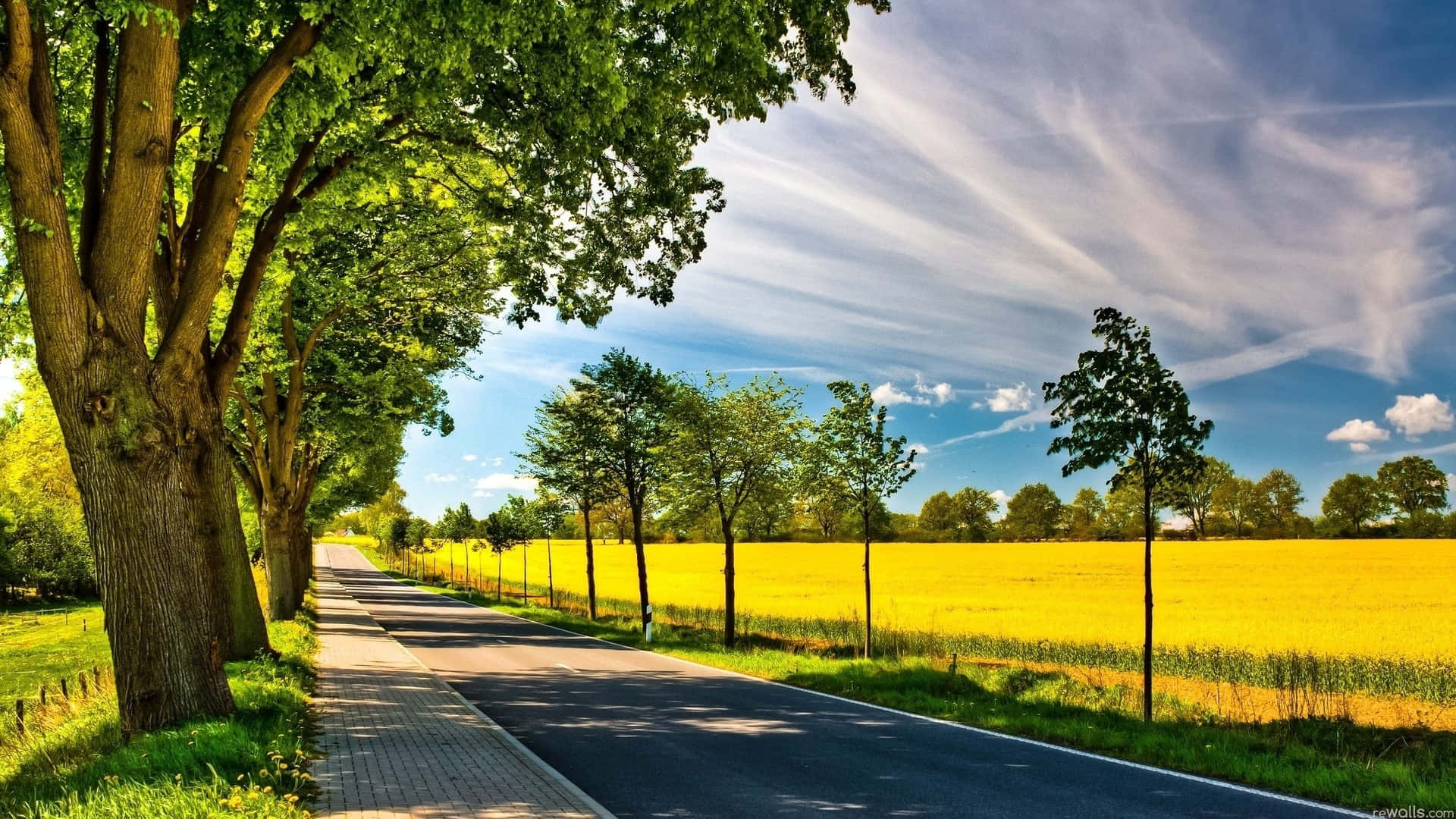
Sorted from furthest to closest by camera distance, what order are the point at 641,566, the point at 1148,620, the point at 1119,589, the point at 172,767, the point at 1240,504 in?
the point at 1240,504 → the point at 1119,589 → the point at 641,566 → the point at 1148,620 → the point at 172,767

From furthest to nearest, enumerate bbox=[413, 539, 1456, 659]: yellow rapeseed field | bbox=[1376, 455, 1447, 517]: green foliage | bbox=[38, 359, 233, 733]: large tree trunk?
1. bbox=[1376, 455, 1447, 517]: green foliage
2. bbox=[413, 539, 1456, 659]: yellow rapeseed field
3. bbox=[38, 359, 233, 733]: large tree trunk

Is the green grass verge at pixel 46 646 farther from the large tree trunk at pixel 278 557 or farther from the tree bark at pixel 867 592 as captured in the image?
the tree bark at pixel 867 592

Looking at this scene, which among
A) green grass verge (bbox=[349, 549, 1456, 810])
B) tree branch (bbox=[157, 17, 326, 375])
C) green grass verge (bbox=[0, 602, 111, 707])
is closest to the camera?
green grass verge (bbox=[349, 549, 1456, 810])

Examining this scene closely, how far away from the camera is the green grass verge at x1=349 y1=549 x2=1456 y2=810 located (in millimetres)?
7766

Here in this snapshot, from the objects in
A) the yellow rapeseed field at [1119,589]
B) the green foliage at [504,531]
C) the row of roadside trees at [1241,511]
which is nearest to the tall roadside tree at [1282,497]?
the row of roadside trees at [1241,511]

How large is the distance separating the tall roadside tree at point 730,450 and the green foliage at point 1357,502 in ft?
299

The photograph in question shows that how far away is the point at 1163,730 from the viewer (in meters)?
10.6

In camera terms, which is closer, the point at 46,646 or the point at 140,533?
the point at 140,533

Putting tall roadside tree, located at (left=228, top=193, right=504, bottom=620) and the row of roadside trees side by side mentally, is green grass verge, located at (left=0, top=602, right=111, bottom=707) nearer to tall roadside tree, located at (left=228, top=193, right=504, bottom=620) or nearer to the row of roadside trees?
tall roadside tree, located at (left=228, top=193, right=504, bottom=620)

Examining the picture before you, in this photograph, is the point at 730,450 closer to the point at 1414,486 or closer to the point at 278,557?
the point at 278,557

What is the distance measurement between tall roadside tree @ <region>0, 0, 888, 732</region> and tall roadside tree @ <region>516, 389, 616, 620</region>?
15.5m

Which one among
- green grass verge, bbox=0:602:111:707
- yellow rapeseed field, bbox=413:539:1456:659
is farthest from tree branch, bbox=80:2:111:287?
yellow rapeseed field, bbox=413:539:1456:659

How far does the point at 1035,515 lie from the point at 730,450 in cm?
9387

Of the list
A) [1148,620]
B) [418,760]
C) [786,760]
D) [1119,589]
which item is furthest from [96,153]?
[1119,589]
